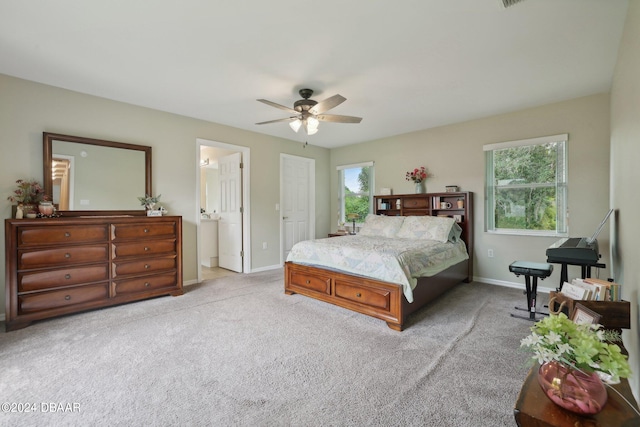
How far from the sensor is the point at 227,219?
5328 millimetres

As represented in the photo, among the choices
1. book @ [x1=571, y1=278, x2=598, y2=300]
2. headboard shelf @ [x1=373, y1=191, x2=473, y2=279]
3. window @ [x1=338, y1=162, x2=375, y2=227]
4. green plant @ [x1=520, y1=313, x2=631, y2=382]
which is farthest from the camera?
window @ [x1=338, y1=162, x2=375, y2=227]

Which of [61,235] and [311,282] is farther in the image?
[311,282]

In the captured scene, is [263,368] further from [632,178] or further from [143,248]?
[632,178]

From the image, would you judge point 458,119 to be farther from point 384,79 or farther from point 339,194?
point 339,194

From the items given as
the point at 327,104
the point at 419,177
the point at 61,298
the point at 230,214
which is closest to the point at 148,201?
the point at 61,298

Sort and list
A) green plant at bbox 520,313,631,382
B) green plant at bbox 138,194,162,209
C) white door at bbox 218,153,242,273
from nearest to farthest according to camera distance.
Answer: green plant at bbox 520,313,631,382 < green plant at bbox 138,194,162,209 < white door at bbox 218,153,242,273

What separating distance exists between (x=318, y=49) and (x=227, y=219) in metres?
3.68

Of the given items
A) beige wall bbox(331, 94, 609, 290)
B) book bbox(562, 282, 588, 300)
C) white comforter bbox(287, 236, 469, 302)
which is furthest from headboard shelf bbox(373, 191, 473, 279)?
book bbox(562, 282, 588, 300)

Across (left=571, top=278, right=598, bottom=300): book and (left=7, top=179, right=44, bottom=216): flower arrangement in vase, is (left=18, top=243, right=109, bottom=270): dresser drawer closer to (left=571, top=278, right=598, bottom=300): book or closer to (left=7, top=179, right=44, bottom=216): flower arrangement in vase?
(left=7, top=179, right=44, bottom=216): flower arrangement in vase

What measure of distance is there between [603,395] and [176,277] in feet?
13.0

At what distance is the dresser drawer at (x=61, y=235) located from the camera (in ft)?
8.96

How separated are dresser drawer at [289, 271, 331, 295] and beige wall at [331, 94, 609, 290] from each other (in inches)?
104

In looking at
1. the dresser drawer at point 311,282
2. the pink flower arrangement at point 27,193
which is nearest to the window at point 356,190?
the dresser drawer at point 311,282

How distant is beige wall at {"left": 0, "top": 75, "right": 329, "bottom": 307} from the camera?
2986mm
